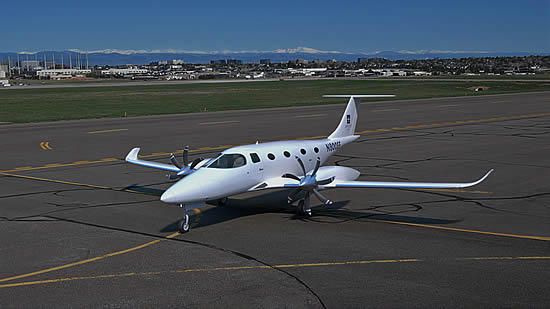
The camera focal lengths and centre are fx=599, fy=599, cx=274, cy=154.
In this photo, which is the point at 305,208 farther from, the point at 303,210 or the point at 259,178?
the point at 259,178

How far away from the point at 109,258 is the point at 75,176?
13.7 metres

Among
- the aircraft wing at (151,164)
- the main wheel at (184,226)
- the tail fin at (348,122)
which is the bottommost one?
the main wheel at (184,226)

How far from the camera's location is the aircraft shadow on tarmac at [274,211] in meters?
19.3

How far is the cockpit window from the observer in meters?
19.0

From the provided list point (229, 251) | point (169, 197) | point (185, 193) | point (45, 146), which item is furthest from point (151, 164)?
point (45, 146)

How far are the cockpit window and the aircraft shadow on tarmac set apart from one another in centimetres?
185

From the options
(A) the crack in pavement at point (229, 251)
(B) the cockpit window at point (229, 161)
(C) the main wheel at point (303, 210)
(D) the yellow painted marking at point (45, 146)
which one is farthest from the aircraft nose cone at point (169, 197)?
(D) the yellow painted marking at point (45, 146)

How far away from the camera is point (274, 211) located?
2092cm

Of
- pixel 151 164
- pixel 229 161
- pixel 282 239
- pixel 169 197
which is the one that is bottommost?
pixel 282 239

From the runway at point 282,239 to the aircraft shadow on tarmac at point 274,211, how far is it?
7 cm

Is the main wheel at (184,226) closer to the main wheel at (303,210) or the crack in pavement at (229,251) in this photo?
the crack in pavement at (229,251)

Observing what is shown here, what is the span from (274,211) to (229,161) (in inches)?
114

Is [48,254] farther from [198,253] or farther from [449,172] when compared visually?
[449,172]

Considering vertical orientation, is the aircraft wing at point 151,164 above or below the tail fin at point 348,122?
below
